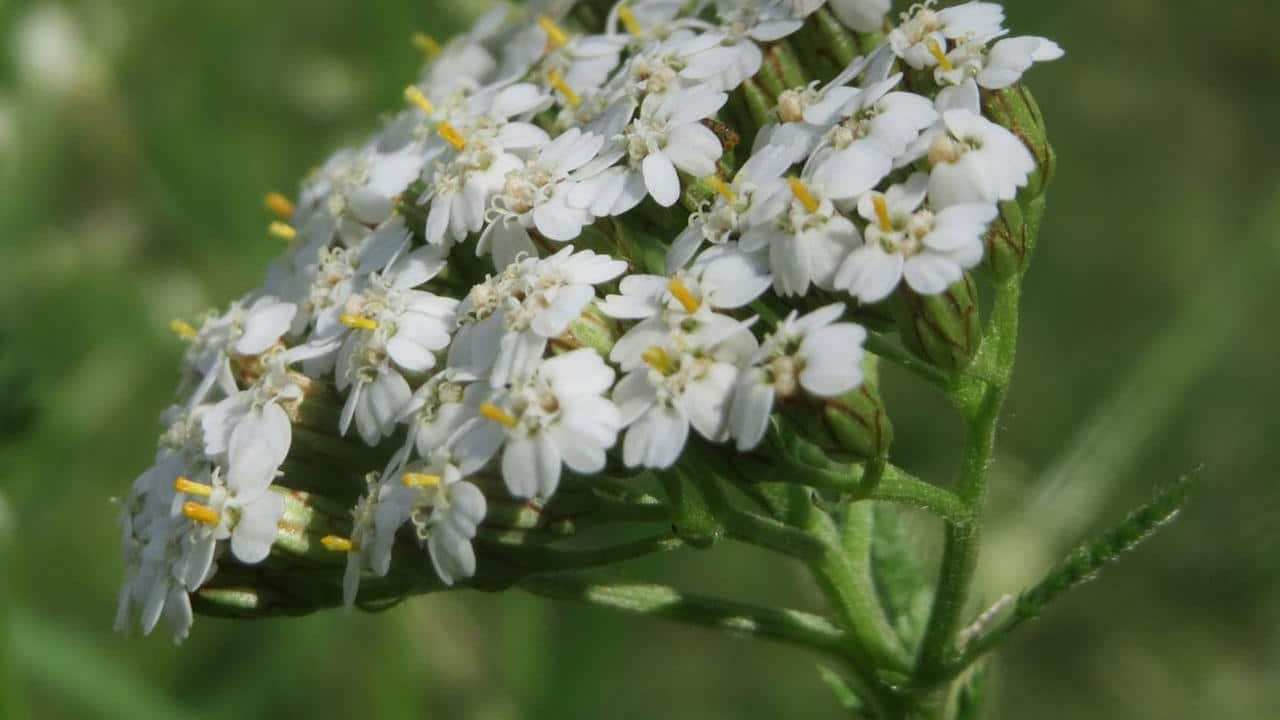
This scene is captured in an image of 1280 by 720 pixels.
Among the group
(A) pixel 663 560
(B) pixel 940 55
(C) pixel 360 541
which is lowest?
(A) pixel 663 560

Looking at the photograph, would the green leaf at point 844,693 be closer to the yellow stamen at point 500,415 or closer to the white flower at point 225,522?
the yellow stamen at point 500,415

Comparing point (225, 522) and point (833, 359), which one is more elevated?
point (833, 359)

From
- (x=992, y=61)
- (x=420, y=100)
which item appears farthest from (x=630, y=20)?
(x=992, y=61)

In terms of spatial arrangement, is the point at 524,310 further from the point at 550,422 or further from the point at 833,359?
the point at 833,359

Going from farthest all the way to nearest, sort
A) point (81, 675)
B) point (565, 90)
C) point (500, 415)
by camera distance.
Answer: point (81, 675) < point (565, 90) < point (500, 415)

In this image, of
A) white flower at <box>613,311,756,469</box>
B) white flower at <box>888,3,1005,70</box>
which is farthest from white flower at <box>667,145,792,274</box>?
white flower at <box>888,3,1005,70</box>

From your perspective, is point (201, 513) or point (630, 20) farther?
point (630, 20)

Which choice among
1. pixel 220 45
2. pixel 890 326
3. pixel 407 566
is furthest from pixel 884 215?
pixel 220 45

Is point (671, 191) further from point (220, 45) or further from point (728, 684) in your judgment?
point (220, 45)

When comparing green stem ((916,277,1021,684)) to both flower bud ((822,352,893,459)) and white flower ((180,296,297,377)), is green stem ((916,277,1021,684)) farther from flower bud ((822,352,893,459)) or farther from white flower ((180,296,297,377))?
white flower ((180,296,297,377))
